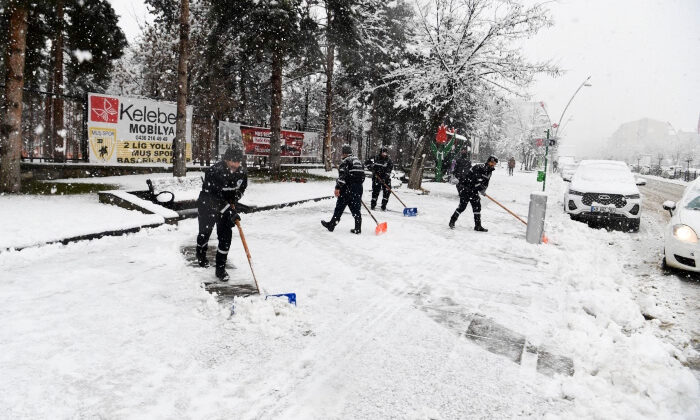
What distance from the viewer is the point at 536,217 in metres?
8.70

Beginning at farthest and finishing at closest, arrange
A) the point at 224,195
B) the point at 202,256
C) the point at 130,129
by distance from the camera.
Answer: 1. the point at 130,129
2. the point at 202,256
3. the point at 224,195

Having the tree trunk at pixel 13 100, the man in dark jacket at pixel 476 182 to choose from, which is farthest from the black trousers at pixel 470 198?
the tree trunk at pixel 13 100

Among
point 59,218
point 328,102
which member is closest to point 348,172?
point 59,218

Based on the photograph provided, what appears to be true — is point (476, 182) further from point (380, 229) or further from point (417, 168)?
point (417, 168)

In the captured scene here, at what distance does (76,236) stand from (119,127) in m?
7.66

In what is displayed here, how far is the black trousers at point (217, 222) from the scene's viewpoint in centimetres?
553

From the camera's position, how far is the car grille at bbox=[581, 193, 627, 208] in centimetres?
1099

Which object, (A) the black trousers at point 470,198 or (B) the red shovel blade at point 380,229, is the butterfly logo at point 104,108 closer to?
(B) the red shovel blade at point 380,229

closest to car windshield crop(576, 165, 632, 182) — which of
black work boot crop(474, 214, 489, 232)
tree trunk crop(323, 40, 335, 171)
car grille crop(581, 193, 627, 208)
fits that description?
car grille crop(581, 193, 627, 208)

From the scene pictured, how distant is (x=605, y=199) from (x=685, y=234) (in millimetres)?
4844

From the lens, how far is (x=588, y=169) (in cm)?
1331

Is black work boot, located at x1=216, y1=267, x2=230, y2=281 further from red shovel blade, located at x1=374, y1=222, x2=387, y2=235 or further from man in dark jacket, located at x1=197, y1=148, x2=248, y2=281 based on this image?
red shovel blade, located at x1=374, y1=222, x2=387, y2=235

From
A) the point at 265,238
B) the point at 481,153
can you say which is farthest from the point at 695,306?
A: the point at 481,153

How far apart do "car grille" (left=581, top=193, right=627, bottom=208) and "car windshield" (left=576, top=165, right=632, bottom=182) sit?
131cm
